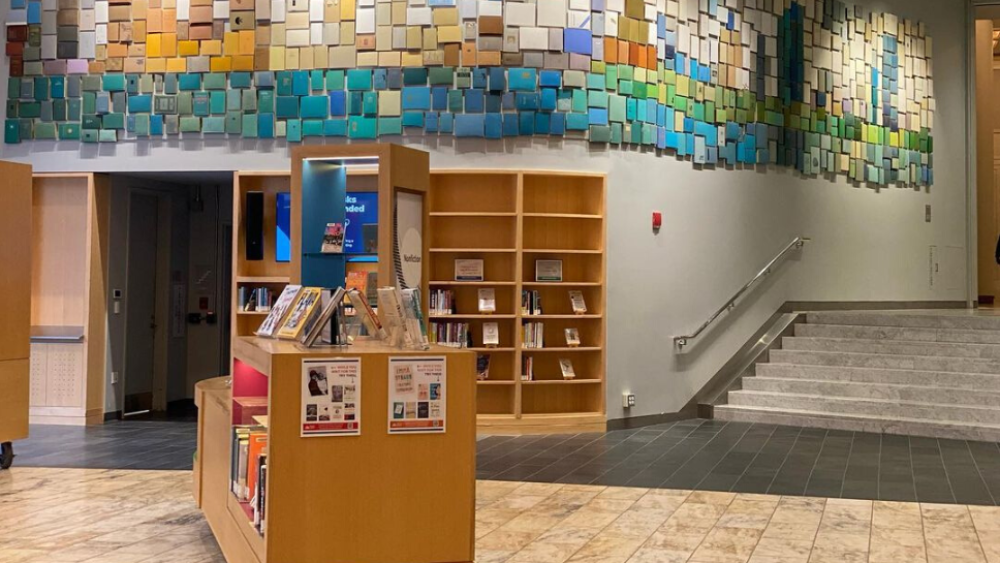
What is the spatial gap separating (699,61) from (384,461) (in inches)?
302

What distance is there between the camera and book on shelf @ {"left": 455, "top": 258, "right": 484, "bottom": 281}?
966 centimetres

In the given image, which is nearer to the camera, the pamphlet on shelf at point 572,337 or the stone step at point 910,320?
the pamphlet on shelf at point 572,337

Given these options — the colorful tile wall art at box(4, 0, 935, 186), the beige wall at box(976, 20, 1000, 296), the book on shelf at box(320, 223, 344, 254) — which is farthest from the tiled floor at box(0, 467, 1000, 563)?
the beige wall at box(976, 20, 1000, 296)

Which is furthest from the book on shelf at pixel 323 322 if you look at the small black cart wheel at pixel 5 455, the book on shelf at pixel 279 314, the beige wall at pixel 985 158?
the beige wall at pixel 985 158

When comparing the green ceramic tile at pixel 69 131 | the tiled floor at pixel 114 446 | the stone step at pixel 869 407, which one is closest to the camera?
the tiled floor at pixel 114 446

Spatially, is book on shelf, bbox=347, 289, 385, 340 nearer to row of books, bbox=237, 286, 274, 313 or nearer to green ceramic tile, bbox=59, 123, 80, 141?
row of books, bbox=237, 286, 274, 313

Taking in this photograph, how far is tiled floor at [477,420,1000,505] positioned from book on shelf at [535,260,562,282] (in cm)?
146

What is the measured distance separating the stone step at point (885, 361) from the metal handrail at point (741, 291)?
79 centimetres

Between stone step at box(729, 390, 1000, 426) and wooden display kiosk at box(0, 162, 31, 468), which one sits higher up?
wooden display kiosk at box(0, 162, 31, 468)

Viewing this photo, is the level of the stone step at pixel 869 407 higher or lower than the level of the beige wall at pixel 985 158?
lower

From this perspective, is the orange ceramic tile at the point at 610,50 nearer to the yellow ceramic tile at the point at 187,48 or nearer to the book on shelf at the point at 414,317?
the yellow ceramic tile at the point at 187,48

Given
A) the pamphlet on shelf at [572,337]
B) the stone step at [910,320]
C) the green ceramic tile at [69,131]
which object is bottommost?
the pamphlet on shelf at [572,337]

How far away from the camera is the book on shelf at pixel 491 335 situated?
378 inches

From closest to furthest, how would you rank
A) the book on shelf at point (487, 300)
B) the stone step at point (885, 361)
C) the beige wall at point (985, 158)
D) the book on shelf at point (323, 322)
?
the book on shelf at point (323, 322), the book on shelf at point (487, 300), the stone step at point (885, 361), the beige wall at point (985, 158)
